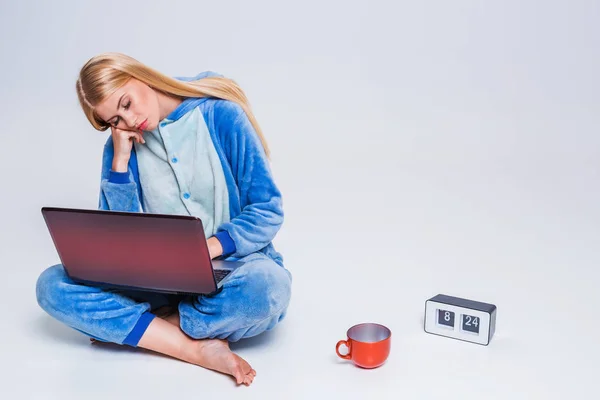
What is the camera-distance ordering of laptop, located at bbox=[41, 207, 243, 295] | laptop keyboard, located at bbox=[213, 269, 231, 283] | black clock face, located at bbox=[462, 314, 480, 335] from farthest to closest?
black clock face, located at bbox=[462, 314, 480, 335] → laptop keyboard, located at bbox=[213, 269, 231, 283] → laptop, located at bbox=[41, 207, 243, 295]

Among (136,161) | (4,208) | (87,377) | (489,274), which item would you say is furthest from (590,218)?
(4,208)

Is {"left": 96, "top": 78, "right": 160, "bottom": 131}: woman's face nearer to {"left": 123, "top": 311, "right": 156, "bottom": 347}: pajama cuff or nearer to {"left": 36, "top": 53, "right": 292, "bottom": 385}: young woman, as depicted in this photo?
{"left": 36, "top": 53, "right": 292, "bottom": 385}: young woman

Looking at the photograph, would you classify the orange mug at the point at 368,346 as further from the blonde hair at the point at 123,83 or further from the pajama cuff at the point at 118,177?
the pajama cuff at the point at 118,177

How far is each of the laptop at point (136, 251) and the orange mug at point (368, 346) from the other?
1.14 ft

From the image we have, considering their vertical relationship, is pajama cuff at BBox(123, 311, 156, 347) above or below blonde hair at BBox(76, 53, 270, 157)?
Answer: below

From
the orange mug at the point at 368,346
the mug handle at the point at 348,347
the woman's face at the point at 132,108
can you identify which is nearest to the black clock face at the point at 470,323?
the orange mug at the point at 368,346

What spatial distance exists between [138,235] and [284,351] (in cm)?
53

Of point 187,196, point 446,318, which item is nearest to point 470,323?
point 446,318

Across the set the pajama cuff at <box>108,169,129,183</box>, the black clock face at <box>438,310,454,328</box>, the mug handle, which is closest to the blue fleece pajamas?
the pajama cuff at <box>108,169,129,183</box>

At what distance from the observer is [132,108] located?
6.48 ft

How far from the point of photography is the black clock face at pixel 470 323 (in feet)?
6.78

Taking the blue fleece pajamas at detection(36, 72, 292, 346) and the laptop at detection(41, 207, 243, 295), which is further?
the blue fleece pajamas at detection(36, 72, 292, 346)

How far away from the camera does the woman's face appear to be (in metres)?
1.94

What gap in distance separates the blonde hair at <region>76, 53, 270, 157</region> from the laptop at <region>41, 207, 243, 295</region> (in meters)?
0.29
